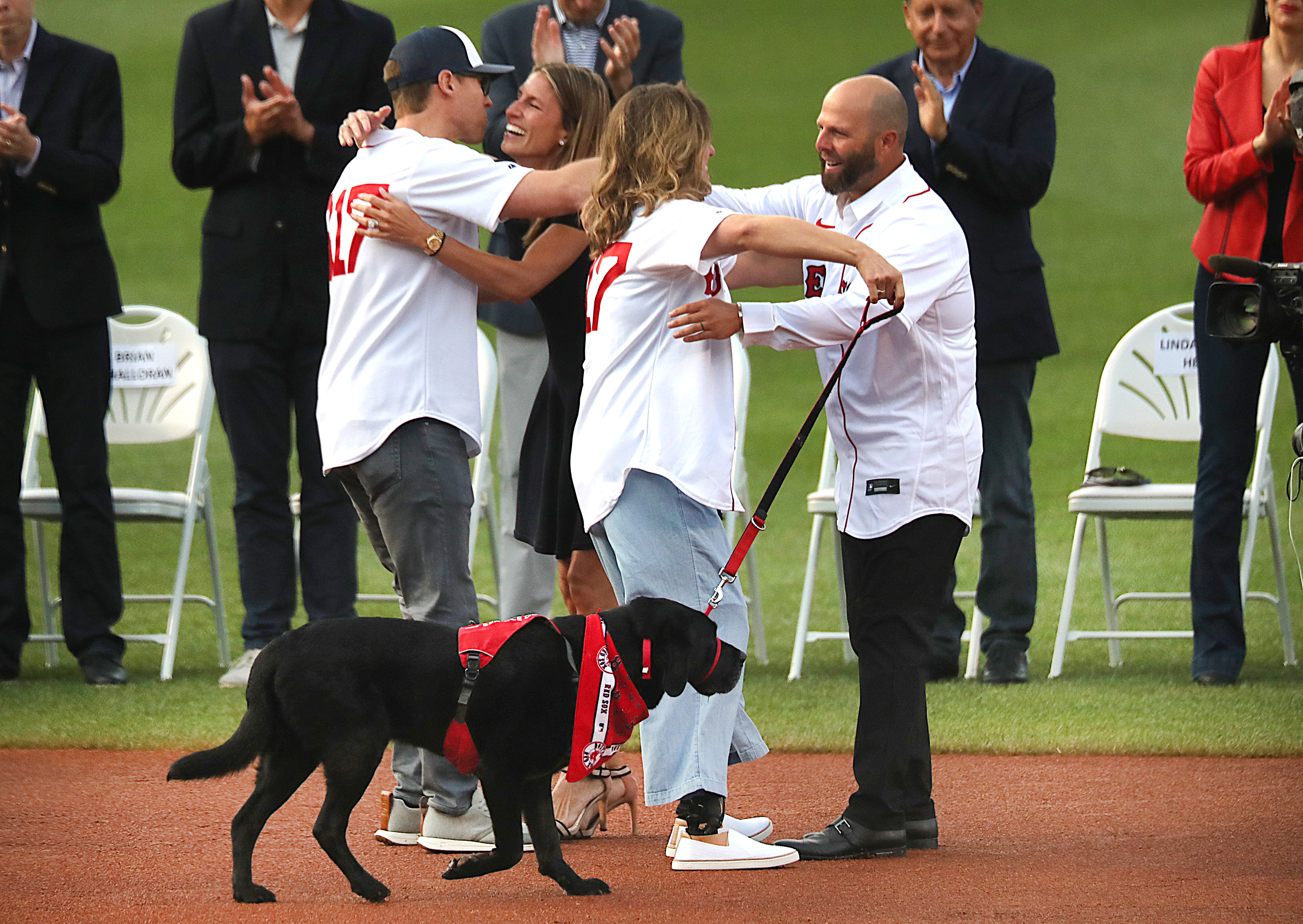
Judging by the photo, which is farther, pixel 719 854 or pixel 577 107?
pixel 577 107

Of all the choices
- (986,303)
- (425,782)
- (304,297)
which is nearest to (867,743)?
(425,782)

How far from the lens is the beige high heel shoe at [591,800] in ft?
14.7

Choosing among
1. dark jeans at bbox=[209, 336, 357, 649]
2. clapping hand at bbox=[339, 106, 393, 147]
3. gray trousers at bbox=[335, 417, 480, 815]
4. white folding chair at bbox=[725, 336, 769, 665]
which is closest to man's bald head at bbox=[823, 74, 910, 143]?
clapping hand at bbox=[339, 106, 393, 147]

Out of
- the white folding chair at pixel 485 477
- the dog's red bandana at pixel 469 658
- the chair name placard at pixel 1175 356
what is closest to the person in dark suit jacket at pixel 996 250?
the chair name placard at pixel 1175 356

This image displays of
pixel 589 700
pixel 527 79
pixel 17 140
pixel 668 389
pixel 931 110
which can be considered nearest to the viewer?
pixel 589 700

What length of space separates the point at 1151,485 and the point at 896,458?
294cm

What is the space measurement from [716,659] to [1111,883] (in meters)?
1.15

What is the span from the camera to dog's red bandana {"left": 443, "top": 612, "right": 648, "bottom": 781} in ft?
12.0

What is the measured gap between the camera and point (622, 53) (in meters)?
5.98

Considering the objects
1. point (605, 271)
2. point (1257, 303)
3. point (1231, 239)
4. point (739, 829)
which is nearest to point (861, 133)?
point (605, 271)

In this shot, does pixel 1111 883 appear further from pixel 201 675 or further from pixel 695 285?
pixel 201 675

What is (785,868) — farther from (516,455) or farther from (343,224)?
(516,455)

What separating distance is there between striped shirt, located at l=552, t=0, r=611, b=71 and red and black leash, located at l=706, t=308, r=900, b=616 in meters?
2.78

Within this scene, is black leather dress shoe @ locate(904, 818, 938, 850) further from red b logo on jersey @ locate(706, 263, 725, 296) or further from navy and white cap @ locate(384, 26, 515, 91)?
navy and white cap @ locate(384, 26, 515, 91)
